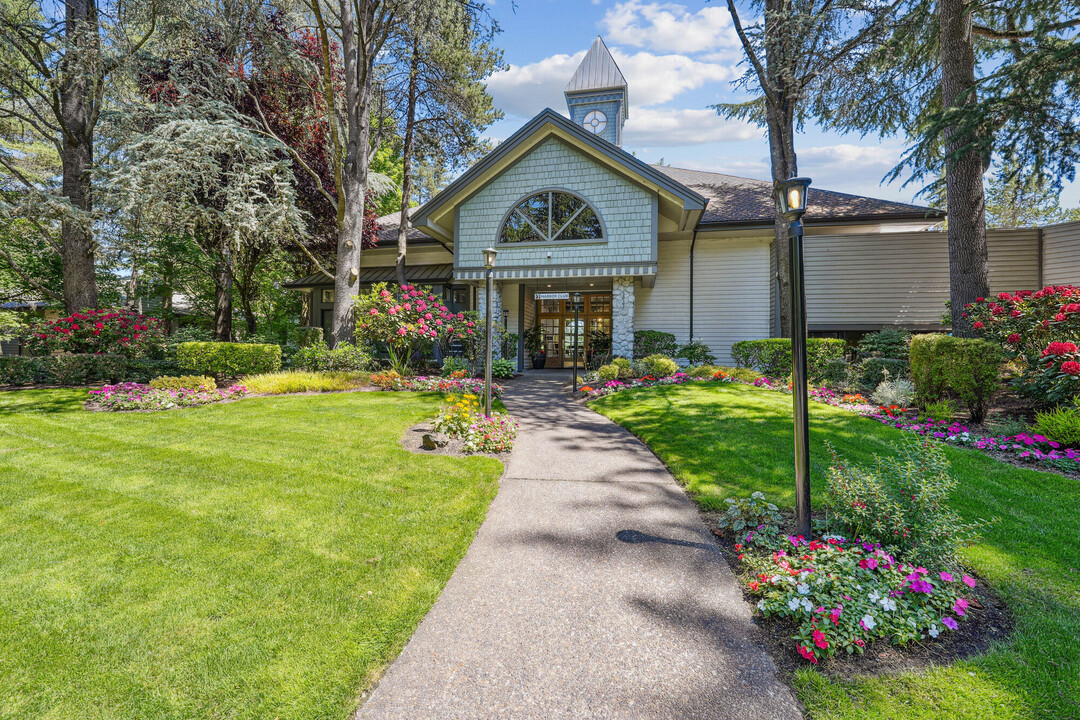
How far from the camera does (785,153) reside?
10820 mm

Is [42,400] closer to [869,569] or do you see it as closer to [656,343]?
[869,569]

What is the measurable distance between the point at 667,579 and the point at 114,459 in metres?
5.96

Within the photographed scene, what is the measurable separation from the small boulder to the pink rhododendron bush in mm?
3571

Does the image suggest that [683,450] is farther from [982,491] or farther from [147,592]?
[147,592]

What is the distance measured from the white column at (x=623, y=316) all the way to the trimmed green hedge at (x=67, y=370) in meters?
11.4

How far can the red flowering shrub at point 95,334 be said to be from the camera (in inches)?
359

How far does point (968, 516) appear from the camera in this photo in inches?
138

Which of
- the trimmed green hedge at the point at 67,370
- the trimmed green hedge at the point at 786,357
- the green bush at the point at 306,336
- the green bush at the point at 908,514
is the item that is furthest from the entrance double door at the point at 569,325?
the green bush at the point at 908,514

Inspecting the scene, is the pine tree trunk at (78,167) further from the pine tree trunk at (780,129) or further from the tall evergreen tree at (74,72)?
the pine tree trunk at (780,129)

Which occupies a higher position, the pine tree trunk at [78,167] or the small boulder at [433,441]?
the pine tree trunk at [78,167]

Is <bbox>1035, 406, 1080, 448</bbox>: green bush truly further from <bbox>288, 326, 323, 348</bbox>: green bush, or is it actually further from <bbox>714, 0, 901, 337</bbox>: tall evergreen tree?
<bbox>288, 326, 323, 348</bbox>: green bush

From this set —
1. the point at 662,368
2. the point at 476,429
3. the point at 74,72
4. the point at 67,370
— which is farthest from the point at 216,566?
the point at 74,72

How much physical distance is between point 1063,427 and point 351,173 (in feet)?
45.8

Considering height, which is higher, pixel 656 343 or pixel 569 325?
pixel 569 325
